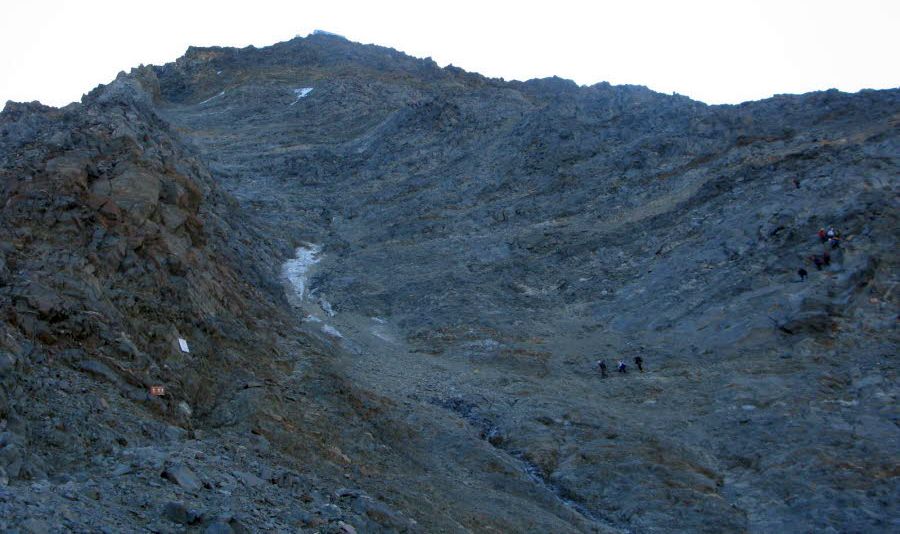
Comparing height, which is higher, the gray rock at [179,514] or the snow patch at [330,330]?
the snow patch at [330,330]

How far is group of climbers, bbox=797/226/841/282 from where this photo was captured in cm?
2388

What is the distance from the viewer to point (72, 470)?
10.4 meters

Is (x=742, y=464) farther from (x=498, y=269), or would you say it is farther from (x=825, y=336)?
(x=498, y=269)

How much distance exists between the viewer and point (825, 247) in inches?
965

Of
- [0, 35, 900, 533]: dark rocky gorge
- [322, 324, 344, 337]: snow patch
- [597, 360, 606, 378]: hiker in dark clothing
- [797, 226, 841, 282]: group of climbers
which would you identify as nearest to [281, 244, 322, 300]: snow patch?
[0, 35, 900, 533]: dark rocky gorge

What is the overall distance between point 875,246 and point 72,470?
2059 centimetres

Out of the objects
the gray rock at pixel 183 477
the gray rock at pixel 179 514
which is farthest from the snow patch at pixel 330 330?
the gray rock at pixel 179 514

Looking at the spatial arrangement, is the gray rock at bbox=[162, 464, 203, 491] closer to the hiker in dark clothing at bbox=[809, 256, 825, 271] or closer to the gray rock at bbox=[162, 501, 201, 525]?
the gray rock at bbox=[162, 501, 201, 525]

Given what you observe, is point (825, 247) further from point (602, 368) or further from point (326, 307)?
point (326, 307)

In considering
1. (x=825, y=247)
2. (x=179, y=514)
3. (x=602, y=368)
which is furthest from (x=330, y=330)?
(x=179, y=514)

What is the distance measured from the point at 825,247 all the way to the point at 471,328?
412 inches

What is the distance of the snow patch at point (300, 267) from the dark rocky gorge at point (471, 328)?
0.53 ft

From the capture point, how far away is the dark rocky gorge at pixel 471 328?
488 inches

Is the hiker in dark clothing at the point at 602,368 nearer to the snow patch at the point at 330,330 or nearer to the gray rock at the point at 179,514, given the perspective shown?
the snow patch at the point at 330,330
